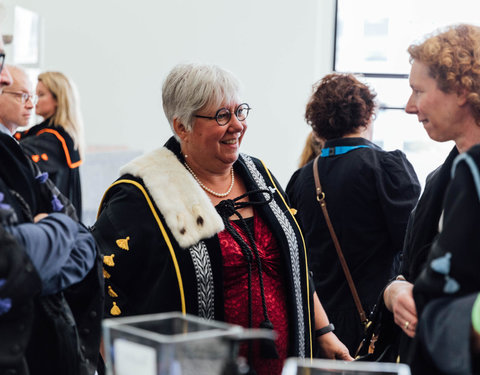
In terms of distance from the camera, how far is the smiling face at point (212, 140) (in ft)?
6.87

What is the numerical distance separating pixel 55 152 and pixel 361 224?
2316 mm

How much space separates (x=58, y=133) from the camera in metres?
4.50

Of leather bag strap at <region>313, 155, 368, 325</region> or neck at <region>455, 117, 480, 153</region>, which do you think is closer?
neck at <region>455, 117, 480, 153</region>

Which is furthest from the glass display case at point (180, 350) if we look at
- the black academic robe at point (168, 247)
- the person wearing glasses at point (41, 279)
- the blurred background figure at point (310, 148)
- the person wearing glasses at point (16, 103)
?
the person wearing glasses at point (16, 103)

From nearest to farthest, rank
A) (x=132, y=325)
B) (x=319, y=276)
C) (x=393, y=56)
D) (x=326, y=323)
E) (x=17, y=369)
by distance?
1. (x=132, y=325)
2. (x=17, y=369)
3. (x=326, y=323)
4. (x=319, y=276)
5. (x=393, y=56)

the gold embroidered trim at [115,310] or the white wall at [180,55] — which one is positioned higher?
the white wall at [180,55]

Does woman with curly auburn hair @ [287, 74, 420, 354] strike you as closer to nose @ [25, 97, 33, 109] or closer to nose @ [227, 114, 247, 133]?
nose @ [227, 114, 247, 133]

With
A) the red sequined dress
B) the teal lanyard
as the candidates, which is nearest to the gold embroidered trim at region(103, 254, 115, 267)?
the red sequined dress

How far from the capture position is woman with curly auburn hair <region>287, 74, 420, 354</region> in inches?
118

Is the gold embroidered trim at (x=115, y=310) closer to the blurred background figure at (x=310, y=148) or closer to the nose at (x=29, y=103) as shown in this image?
the blurred background figure at (x=310, y=148)

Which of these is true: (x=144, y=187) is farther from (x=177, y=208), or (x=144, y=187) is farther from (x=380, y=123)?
(x=380, y=123)

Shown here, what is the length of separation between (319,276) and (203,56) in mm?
3802

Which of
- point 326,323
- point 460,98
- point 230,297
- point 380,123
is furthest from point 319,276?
point 380,123

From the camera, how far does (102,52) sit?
6754 millimetres
